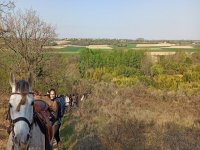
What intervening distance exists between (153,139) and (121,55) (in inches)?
3124

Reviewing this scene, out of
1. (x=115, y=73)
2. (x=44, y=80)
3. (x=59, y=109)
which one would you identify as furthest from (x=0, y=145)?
(x=115, y=73)

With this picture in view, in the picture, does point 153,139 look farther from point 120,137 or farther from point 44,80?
point 44,80

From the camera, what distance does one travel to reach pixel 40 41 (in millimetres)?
31781

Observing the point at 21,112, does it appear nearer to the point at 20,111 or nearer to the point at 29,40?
the point at 20,111

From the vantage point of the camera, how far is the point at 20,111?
492cm

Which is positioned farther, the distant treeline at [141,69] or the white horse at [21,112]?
the distant treeline at [141,69]

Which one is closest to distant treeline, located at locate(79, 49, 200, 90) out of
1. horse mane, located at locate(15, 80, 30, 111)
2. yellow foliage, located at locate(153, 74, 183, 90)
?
yellow foliage, located at locate(153, 74, 183, 90)

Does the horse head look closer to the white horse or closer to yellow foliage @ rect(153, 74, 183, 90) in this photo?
the white horse

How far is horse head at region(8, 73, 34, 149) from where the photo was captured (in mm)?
4750

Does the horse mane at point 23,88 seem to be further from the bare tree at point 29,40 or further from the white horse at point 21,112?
the bare tree at point 29,40

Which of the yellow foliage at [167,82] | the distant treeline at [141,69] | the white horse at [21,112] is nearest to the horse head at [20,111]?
the white horse at [21,112]

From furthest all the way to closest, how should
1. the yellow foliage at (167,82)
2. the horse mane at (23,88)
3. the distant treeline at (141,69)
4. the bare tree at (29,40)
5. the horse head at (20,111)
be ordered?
the distant treeline at (141,69) → the yellow foliage at (167,82) → the bare tree at (29,40) → the horse mane at (23,88) → the horse head at (20,111)

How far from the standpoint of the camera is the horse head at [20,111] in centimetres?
475

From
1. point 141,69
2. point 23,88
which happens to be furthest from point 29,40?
point 141,69
